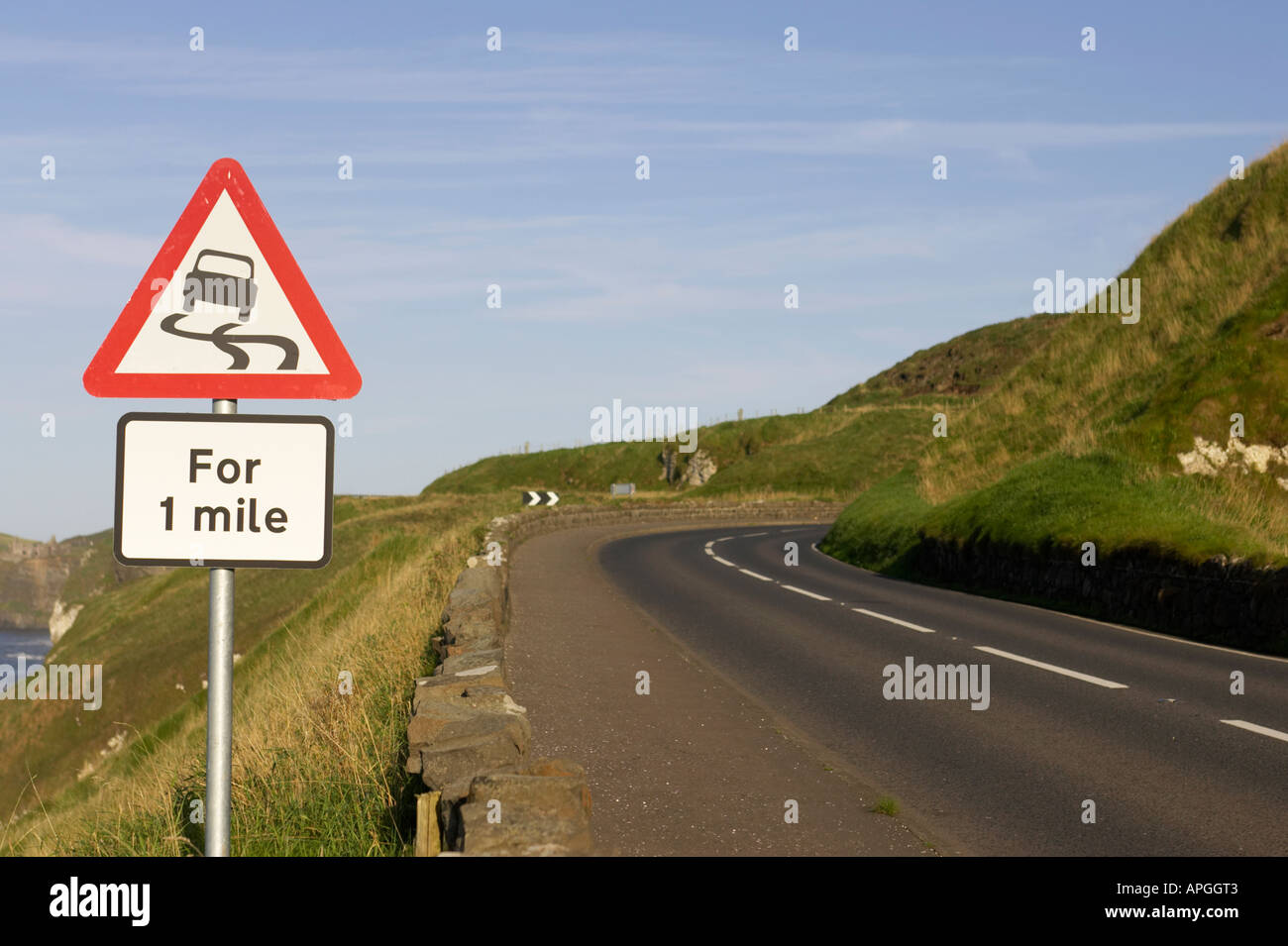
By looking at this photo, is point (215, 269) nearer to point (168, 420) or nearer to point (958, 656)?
point (168, 420)

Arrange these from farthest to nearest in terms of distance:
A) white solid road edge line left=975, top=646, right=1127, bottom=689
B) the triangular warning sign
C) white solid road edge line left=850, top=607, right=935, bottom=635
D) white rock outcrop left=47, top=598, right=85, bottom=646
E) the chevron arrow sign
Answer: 1. white rock outcrop left=47, top=598, right=85, bottom=646
2. the chevron arrow sign
3. white solid road edge line left=850, top=607, right=935, bottom=635
4. white solid road edge line left=975, top=646, right=1127, bottom=689
5. the triangular warning sign

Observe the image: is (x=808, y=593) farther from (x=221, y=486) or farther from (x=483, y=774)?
(x=221, y=486)

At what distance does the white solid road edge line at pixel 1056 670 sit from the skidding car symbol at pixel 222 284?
8813mm

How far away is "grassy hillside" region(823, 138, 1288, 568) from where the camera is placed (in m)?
17.8

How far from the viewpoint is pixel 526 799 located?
3.99m

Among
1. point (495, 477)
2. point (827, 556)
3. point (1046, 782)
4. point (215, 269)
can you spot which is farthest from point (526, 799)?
point (495, 477)

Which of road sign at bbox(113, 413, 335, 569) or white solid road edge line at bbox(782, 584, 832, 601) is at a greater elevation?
road sign at bbox(113, 413, 335, 569)

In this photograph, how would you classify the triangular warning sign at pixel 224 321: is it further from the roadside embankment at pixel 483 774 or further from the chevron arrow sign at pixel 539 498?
the chevron arrow sign at pixel 539 498

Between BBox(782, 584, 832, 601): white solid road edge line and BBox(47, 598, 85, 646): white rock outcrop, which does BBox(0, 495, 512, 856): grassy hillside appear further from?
BBox(47, 598, 85, 646): white rock outcrop

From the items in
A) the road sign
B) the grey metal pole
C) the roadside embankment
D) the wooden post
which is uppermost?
the road sign

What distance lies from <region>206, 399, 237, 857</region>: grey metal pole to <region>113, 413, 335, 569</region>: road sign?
0.13 metres

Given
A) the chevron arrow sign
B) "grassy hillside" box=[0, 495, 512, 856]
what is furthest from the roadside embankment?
the chevron arrow sign

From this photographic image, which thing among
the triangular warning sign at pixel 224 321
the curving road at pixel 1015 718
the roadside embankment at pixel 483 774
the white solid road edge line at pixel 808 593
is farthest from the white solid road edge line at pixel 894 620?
the triangular warning sign at pixel 224 321
